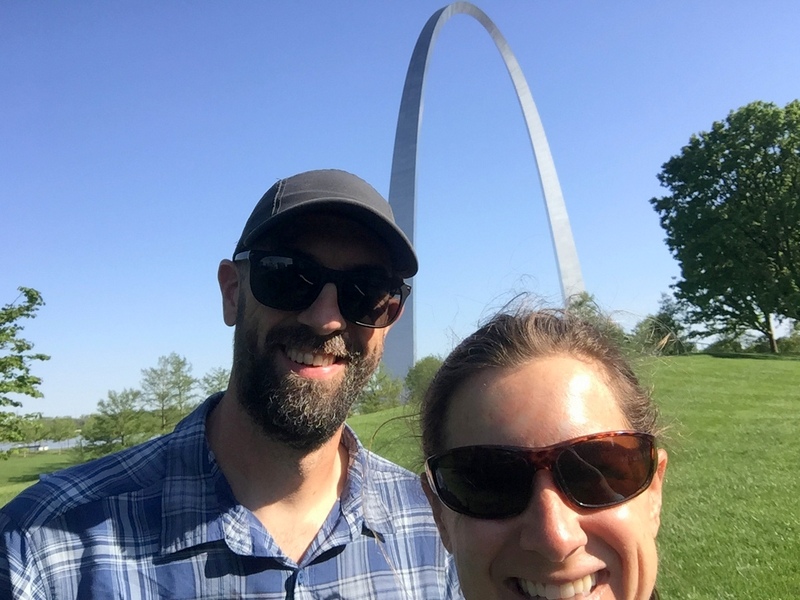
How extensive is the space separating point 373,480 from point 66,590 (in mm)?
1043

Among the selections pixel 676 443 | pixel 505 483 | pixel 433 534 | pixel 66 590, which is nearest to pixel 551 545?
pixel 505 483

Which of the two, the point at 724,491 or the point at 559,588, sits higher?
the point at 559,588

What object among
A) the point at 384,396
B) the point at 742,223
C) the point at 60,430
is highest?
the point at 742,223

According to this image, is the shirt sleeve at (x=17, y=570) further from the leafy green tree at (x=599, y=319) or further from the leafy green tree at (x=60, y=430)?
the leafy green tree at (x=60, y=430)

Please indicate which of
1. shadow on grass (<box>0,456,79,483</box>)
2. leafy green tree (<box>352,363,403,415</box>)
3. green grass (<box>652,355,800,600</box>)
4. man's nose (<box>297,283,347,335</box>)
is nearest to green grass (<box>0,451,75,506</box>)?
shadow on grass (<box>0,456,79,483</box>)

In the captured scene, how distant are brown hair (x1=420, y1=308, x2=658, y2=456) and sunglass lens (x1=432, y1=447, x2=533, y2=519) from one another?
0.51 feet

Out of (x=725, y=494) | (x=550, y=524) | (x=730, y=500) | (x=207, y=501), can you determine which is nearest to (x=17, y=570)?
(x=207, y=501)

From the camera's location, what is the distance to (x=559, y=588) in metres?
1.26

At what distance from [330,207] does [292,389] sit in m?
0.62

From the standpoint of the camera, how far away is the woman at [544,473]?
4.21ft

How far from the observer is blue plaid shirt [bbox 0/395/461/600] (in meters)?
1.87

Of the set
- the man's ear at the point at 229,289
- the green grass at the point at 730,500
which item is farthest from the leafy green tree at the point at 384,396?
the man's ear at the point at 229,289

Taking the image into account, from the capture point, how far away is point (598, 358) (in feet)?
5.14

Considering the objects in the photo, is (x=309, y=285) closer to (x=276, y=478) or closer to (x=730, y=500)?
(x=276, y=478)
